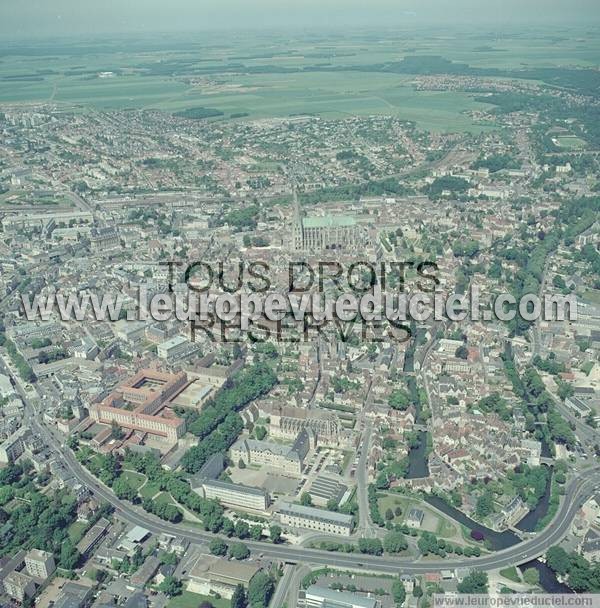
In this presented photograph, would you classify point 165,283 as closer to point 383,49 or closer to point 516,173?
point 516,173

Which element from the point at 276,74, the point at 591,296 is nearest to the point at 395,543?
the point at 591,296

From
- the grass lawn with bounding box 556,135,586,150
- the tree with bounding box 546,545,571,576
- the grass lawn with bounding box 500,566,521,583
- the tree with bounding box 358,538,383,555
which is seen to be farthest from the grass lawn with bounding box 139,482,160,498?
the grass lawn with bounding box 556,135,586,150

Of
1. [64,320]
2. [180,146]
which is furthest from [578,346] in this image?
[180,146]

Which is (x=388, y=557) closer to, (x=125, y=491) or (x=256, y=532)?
(x=256, y=532)

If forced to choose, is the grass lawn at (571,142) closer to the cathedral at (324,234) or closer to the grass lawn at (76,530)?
the cathedral at (324,234)

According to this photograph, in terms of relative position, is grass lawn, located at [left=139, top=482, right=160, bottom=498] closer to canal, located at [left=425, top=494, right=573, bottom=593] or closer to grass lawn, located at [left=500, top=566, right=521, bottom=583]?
canal, located at [left=425, top=494, right=573, bottom=593]
